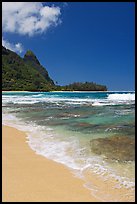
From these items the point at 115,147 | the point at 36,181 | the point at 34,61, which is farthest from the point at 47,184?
the point at 34,61

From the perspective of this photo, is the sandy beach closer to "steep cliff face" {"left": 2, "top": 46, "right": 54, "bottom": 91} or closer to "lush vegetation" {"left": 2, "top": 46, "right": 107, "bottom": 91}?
"lush vegetation" {"left": 2, "top": 46, "right": 107, "bottom": 91}

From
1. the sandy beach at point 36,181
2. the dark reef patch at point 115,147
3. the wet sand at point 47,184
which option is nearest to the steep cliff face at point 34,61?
the dark reef patch at point 115,147

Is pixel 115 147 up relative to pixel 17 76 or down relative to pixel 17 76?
down

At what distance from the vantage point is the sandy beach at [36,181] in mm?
3518

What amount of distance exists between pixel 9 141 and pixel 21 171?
2.90m

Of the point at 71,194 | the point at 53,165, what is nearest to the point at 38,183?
the point at 71,194

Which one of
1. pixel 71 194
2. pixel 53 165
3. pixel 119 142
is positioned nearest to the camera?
pixel 71 194

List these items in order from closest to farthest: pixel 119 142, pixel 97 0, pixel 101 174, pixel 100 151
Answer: pixel 97 0 < pixel 101 174 < pixel 100 151 < pixel 119 142

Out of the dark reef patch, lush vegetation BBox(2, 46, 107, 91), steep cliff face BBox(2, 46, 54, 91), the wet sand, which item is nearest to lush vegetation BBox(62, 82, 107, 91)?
lush vegetation BBox(2, 46, 107, 91)

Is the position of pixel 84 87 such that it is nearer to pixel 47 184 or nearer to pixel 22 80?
pixel 22 80

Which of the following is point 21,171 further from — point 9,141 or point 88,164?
point 9,141

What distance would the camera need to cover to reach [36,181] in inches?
162

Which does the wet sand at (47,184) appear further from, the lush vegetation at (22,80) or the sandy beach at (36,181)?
the lush vegetation at (22,80)

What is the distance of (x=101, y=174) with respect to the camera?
15.0ft
